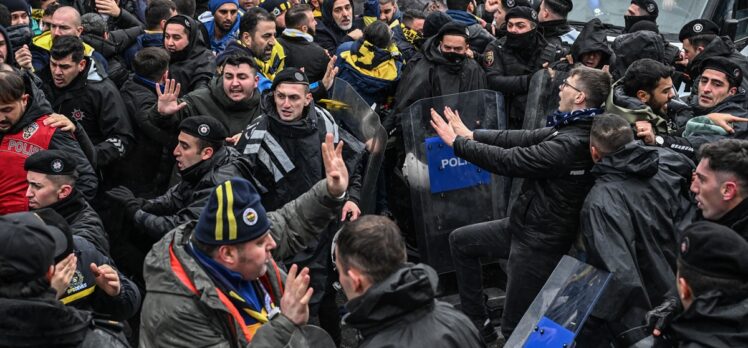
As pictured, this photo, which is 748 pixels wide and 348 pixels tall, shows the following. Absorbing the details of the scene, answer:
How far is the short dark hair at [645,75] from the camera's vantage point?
6.39 metres

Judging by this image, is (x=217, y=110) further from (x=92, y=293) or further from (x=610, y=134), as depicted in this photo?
(x=610, y=134)

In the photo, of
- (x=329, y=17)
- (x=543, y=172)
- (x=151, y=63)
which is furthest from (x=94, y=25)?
(x=543, y=172)

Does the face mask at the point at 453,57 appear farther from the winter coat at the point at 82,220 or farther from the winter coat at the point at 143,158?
the winter coat at the point at 82,220

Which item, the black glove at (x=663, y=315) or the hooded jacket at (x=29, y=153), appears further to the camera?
the hooded jacket at (x=29, y=153)

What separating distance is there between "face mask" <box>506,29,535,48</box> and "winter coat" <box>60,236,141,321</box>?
4489 mm

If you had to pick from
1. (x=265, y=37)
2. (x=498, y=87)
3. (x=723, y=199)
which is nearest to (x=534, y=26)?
(x=498, y=87)

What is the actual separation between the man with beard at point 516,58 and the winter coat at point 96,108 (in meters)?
3.09

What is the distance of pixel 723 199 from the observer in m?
4.94

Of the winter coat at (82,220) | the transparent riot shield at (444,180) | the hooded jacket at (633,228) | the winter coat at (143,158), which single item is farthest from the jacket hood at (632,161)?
the winter coat at (143,158)

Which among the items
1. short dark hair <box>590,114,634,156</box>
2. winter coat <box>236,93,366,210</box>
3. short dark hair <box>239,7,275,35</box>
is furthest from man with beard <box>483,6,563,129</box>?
short dark hair <box>590,114,634,156</box>

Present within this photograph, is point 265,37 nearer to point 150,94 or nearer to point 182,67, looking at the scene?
point 182,67

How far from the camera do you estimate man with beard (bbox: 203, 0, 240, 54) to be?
8891mm

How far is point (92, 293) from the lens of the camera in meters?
4.57

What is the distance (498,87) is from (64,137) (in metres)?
3.65
